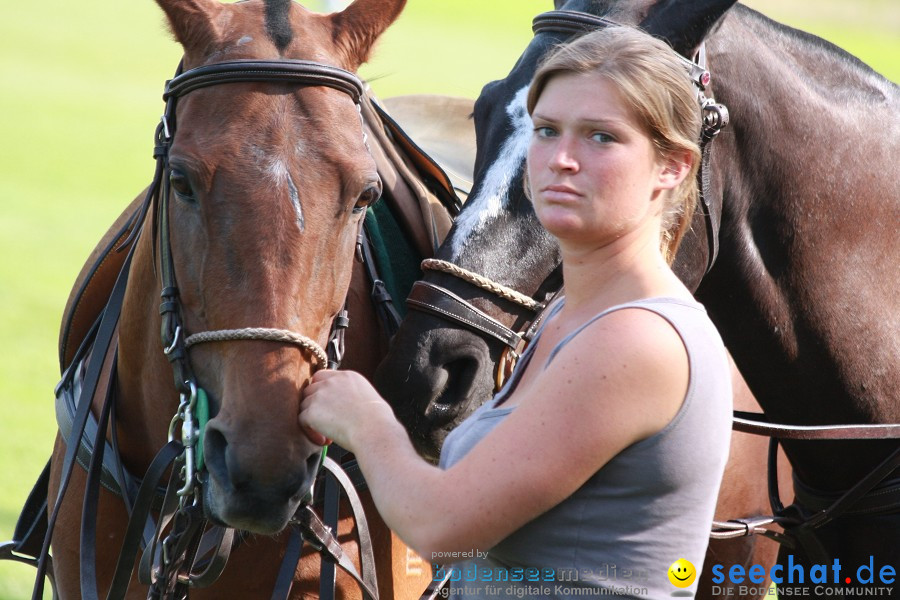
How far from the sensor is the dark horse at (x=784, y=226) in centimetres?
285

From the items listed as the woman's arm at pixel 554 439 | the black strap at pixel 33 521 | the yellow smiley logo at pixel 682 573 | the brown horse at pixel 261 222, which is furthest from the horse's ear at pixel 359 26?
the black strap at pixel 33 521

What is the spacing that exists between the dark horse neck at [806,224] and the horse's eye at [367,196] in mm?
1072

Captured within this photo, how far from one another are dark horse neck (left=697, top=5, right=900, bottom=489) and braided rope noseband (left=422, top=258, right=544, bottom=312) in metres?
0.70

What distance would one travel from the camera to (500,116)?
295 centimetres

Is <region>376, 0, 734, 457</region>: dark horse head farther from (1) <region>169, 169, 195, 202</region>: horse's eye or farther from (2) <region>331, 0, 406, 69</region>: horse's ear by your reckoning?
(1) <region>169, 169, 195, 202</region>: horse's eye

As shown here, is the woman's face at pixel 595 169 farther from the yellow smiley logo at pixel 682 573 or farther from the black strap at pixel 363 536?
the black strap at pixel 363 536

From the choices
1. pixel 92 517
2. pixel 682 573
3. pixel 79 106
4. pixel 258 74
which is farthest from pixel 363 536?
pixel 79 106

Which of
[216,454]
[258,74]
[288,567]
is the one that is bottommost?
[288,567]

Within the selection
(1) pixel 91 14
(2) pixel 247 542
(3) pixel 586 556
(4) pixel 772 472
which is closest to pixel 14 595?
(2) pixel 247 542

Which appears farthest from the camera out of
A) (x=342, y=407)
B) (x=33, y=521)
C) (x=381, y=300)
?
(x=33, y=521)

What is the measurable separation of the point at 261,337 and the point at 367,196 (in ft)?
1.60

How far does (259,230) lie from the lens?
227cm

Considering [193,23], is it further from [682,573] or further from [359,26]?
[682,573]

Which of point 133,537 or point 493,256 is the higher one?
point 493,256
